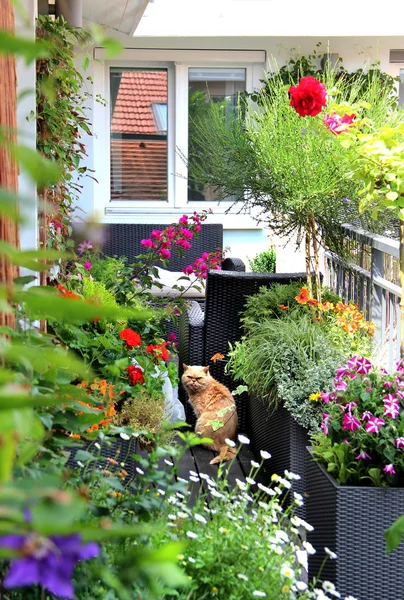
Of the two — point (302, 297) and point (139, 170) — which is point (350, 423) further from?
point (139, 170)

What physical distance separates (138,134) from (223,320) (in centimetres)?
469

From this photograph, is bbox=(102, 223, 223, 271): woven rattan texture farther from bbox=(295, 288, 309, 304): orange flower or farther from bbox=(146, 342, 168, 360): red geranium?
bbox=(146, 342, 168, 360): red geranium

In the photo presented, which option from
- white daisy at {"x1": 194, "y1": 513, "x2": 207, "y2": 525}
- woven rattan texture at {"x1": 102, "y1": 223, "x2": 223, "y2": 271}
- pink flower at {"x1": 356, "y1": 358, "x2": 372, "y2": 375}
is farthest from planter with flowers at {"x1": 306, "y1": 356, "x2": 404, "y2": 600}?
woven rattan texture at {"x1": 102, "y1": 223, "x2": 223, "y2": 271}

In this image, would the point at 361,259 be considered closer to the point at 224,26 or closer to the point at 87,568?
the point at 87,568

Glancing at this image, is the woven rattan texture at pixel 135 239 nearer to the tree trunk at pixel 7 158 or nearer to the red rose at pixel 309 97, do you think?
the red rose at pixel 309 97

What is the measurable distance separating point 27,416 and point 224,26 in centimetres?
803

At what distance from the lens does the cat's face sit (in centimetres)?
426

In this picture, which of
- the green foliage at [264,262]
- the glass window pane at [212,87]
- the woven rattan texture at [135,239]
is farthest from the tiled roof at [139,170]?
the green foliage at [264,262]

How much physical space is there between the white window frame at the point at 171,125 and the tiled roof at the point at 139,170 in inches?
3.0

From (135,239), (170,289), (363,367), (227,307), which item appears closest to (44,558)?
(363,367)

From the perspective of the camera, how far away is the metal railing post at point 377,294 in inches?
165

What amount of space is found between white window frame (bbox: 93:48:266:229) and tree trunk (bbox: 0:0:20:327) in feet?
22.5

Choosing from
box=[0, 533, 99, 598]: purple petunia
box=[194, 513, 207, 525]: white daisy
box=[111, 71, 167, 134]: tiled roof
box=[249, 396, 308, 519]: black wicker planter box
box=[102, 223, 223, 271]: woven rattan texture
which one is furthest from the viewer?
box=[111, 71, 167, 134]: tiled roof

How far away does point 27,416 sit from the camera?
1.99 ft
